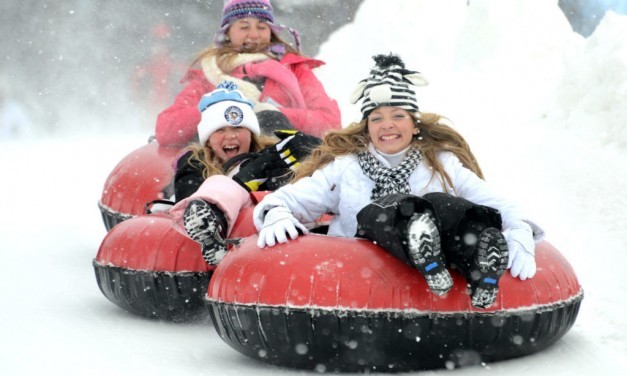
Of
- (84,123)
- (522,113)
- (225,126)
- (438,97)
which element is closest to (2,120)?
(84,123)

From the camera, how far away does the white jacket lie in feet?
11.5

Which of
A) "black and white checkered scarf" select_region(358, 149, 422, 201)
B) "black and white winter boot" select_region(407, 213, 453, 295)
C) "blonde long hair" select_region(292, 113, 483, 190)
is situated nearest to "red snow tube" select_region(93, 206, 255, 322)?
"blonde long hair" select_region(292, 113, 483, 190)

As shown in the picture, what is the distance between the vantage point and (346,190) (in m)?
3.59

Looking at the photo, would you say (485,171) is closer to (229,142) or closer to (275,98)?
(275,98)

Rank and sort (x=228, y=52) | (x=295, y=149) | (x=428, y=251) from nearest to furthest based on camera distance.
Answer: (x=428, y=251)
(x=295, y=149)
(x=228, y=52)

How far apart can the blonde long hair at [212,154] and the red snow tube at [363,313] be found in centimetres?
127

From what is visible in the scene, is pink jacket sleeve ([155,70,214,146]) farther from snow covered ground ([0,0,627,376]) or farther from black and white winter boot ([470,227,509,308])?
black and white winter boot ([470,227,509,308])

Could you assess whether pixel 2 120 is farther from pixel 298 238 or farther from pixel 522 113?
pixel 298 238

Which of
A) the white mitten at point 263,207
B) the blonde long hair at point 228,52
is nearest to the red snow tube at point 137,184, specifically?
the blonde long hair at point 228,52

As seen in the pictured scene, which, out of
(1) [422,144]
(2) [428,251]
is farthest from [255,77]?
(2) [428,251]

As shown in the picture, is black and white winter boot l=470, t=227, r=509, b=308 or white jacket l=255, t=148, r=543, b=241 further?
white jacket l=255, t=148, r=543, b=241

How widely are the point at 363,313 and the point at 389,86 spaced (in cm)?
94

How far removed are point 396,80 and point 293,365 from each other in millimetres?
1120

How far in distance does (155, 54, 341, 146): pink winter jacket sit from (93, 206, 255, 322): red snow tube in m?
1.74
